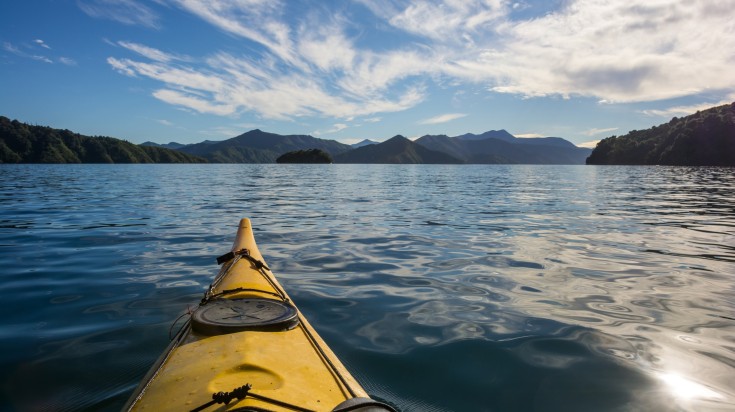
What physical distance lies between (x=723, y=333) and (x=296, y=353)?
5860 millimetres

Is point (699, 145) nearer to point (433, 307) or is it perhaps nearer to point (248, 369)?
point (433, 307)

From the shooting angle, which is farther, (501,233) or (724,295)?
(501,233)

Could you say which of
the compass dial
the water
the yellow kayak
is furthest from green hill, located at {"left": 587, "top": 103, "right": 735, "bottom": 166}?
the yellow kayak

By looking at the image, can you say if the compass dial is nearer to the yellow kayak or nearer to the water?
the yellow kayak

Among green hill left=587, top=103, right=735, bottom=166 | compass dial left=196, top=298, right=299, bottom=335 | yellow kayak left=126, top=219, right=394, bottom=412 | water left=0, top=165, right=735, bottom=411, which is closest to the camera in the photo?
yellow kayak left=126, top=219, right=394, bottom=412

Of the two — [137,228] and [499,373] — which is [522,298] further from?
[137,228]

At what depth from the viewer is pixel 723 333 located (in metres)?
5.73

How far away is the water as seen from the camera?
4453 millimetres

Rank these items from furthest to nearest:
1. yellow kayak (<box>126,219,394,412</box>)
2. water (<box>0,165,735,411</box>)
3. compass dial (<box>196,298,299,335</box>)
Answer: water (<box>0,165,735,411</box>), compass dial (<box>196,298,299,335</box>), yellow kayak (<box>126,219,394,412</box>)

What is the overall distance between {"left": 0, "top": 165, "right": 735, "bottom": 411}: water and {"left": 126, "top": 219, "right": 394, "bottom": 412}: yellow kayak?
1183 mm

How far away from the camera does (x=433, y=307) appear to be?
6840 millimetres

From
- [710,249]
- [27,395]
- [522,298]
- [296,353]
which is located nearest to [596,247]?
[710,249]

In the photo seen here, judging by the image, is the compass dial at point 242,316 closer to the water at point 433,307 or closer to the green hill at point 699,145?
the water at point 433,307

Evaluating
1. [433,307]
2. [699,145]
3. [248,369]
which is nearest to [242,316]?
[248,369]
